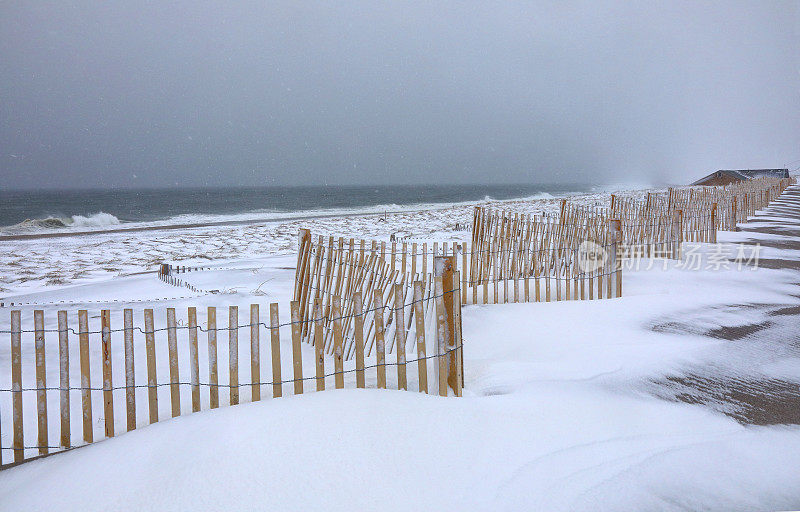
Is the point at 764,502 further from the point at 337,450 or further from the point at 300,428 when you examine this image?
the point at 300,428

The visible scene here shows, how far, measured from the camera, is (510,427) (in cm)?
340

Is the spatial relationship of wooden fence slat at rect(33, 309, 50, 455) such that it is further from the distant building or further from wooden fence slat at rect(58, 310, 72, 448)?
the distant building

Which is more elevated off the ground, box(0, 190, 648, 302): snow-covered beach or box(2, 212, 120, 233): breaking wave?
box(2, 212, 120, 233): breaking wave

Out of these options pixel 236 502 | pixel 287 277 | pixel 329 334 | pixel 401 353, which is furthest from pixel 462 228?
pixel 236 502

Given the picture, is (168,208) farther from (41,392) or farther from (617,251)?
(41,392)

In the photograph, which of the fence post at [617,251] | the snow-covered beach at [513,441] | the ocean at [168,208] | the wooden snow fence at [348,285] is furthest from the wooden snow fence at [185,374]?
the ocean at [168,208]

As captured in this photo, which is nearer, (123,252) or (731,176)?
(123,252)

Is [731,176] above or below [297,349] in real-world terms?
above

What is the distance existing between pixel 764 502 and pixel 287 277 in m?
8.73

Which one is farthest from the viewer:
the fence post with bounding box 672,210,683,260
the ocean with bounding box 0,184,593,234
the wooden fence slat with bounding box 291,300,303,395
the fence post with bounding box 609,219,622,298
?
the ocean with bounding box 0,184,593,234

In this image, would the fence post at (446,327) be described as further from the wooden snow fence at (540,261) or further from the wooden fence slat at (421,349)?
the wooden snow fence at (540,261)

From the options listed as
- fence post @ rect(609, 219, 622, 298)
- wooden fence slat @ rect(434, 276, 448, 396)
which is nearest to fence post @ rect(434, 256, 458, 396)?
wooden fence slat @ rect(434, 276, 448, 396)

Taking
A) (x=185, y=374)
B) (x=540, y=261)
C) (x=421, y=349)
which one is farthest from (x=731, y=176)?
(x=185, y=374)

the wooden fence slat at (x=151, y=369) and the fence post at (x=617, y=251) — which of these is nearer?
the wooden fence slat at (x=151, y=369)
